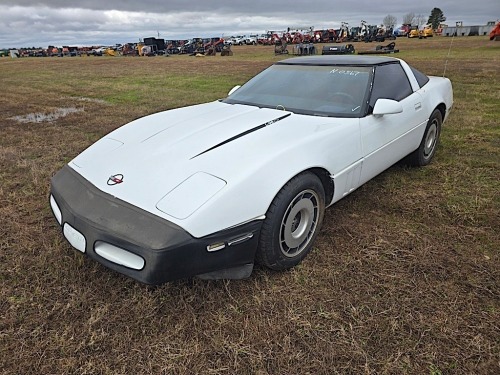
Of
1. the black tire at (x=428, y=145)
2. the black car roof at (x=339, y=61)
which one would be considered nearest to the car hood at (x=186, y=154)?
the black car roof at (x=339, y=61)

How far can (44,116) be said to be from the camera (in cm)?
716

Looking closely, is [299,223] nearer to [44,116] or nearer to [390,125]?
[390,125]

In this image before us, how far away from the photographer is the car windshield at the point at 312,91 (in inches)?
109

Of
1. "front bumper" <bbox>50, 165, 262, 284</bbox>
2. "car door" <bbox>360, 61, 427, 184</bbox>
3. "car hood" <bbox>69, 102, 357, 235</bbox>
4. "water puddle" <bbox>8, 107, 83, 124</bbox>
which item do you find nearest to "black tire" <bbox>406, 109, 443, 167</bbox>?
"car door" <bbox>360, 61, 427, 184</bbox>

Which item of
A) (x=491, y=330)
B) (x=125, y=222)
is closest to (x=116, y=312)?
(x=125, y=222)

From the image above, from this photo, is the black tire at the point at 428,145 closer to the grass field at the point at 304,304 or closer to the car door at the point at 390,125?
the car door at the point at 390,125

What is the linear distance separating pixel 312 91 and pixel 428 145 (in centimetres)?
175

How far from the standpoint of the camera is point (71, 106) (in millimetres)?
A: 8211

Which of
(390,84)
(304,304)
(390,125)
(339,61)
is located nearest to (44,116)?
(339,61)

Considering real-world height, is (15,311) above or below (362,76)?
below

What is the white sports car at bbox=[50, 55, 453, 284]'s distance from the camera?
176cm

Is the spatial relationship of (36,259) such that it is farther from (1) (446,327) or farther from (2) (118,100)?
(2) (118,100)

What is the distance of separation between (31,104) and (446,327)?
32.1 ft

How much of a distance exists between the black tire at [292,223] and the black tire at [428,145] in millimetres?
1910
